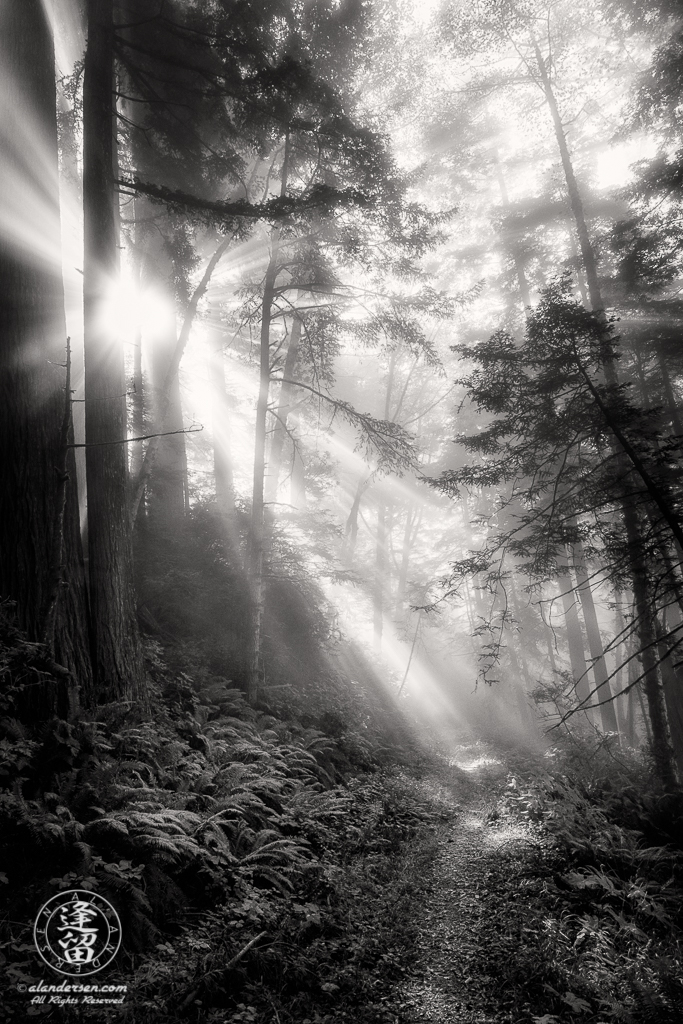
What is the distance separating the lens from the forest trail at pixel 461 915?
3.79m

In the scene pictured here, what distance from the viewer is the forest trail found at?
379cm

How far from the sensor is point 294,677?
12.3 m

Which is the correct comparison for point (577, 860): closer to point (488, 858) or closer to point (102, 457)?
point (488, 858)

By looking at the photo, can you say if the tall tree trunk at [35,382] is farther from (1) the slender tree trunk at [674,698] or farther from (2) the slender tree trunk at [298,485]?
(2) the slender tree trunk at [298,485]

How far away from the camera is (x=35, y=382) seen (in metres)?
5.76

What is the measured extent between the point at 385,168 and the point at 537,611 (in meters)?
16.6

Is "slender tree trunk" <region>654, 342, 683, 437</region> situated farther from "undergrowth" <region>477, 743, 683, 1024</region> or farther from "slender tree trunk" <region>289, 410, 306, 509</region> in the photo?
"slender tree trunk" <region>289, 410, 306, 509</region>

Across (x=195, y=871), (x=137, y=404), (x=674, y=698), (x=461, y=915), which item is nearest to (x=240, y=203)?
(x=137, y=404)

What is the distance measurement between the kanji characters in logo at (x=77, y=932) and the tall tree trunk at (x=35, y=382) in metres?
2.15

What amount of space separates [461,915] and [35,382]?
738 centimetres

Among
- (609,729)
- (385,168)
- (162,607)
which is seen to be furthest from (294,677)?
(385,168)

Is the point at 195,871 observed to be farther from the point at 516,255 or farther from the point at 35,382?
the point at 516,255

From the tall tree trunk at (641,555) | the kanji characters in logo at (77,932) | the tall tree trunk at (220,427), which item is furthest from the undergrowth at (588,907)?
the tall tree trunk at (220,427)

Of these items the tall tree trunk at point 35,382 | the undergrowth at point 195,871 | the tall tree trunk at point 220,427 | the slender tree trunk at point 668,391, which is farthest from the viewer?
the tall tree trunk at point 220,427
